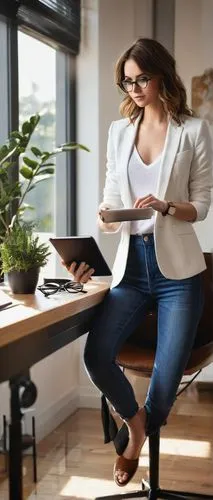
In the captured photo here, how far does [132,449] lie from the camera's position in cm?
194

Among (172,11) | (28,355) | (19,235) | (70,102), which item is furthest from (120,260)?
(172,11)

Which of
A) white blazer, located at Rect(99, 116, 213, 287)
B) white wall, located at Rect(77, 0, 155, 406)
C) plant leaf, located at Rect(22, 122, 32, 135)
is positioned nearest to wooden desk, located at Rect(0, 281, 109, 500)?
white blazer, located at Rect(99, 116, 213, 287)

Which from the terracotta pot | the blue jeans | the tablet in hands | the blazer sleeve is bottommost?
the blue jeans

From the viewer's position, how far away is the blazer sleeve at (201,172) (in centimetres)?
197

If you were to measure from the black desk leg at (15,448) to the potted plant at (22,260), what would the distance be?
1.31ft

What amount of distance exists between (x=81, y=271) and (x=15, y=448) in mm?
608

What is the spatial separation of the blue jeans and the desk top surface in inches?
3.5

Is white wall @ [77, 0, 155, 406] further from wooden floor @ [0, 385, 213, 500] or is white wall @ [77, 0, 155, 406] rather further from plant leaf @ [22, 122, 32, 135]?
plant leaf @ [22, 122, 32, 135]

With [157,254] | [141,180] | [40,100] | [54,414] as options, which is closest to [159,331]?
[157,254]

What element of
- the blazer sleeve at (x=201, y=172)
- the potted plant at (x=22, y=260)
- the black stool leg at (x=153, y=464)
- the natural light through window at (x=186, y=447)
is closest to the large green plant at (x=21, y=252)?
the potted plant at (x=22, y=260)

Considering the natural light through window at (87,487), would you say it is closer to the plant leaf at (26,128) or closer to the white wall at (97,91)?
the white wall at (97,91)

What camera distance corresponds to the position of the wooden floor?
223 centimetres

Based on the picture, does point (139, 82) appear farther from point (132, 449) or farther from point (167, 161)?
point (132, 449)

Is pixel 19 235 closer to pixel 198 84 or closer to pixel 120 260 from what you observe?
pixel 120 260
